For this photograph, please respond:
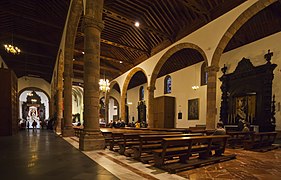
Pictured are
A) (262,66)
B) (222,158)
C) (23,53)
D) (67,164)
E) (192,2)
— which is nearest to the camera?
(67,164)

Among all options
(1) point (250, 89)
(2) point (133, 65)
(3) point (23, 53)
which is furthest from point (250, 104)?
(3) point (23, 53)

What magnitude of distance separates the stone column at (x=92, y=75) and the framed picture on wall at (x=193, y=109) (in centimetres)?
1016

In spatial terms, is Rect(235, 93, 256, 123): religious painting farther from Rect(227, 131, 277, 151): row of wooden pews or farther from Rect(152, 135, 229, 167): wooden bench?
Rect(152, 135, 229, 167): wooden bench

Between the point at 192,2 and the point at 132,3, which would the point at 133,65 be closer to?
the point at 132,3

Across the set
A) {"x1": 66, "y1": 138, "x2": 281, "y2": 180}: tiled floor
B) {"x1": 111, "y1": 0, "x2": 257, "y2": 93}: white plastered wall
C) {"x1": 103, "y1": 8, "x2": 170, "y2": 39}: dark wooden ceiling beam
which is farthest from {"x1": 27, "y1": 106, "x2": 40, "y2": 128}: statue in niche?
{"x1": 66, "y1": 138, "x2": 281, "y2": 180}: tiled floor

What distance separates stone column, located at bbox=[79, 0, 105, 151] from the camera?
18.3ft

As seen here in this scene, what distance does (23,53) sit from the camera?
16812 millimetres

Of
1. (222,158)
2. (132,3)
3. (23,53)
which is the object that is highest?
(132,3)

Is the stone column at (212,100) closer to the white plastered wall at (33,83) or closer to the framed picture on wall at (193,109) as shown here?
the framed picture on wall at (193,109)

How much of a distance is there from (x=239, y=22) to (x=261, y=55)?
3.61 m

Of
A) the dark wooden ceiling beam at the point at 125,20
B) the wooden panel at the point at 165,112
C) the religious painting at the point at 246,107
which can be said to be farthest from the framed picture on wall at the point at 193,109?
the dark wooden ceiling beam at the point at 125,20

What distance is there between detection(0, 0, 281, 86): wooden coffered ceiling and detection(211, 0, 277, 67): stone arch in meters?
0.72

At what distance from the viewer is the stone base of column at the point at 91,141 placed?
5312 mm

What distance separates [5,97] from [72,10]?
6482mm
